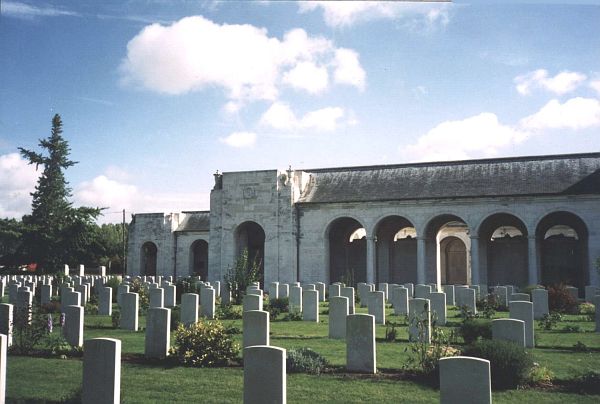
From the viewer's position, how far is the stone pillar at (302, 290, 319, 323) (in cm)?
1584

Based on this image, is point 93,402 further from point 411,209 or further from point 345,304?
point 411,209

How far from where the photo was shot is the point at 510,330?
Result: 875 centimetres

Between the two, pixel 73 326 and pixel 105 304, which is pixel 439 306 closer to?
pixel 73 326

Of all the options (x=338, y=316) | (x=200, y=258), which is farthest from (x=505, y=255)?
(x=200, y=258)

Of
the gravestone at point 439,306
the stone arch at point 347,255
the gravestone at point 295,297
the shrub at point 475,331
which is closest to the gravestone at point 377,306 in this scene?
the gravestone at point 439,306

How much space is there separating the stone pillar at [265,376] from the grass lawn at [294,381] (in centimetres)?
129

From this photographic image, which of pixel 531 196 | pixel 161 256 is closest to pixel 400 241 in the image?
pixel 531 196

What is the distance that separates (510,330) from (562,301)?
36.8 feet

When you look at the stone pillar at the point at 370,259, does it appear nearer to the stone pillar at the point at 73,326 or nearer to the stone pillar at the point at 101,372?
the stone pillar at the point at 73,326

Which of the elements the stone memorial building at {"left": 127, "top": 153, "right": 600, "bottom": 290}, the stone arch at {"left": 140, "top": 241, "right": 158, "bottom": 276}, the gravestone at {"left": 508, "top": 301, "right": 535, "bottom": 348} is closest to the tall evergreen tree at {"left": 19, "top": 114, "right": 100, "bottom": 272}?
the stone arch at {"left": 140, "top": 241, "right": 158, "bottom": 276}

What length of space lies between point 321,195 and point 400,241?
23.5 ft

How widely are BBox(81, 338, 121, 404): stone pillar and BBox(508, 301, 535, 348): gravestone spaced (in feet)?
27.7

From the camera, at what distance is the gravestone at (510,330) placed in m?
8.70

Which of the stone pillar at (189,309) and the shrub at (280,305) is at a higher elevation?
the stone pillar at (189,309)
